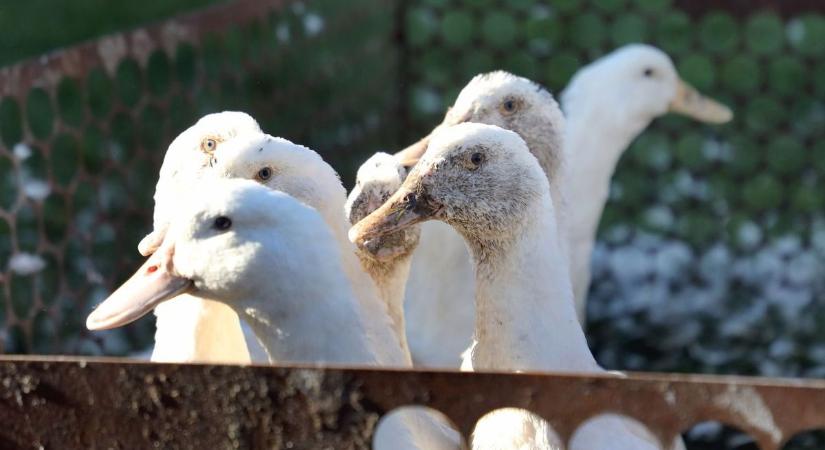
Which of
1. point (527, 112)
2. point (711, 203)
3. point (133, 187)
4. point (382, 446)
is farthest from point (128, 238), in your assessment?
point (382, 446)

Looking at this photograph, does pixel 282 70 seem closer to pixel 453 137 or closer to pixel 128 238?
pixel 128 238

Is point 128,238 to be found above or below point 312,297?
below

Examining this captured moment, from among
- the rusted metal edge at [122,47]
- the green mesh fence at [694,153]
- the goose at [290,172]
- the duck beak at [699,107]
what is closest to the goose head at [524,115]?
the goose at [290,172]

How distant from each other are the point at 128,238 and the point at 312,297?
2640 mm

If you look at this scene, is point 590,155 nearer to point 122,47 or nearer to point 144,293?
point 122,47

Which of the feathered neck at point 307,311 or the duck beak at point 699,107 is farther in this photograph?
the duck beak at point 699,107

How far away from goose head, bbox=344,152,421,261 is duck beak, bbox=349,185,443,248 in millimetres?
201

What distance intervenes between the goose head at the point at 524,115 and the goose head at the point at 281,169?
24.6 inches

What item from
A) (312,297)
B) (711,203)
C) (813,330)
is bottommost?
(813,330)

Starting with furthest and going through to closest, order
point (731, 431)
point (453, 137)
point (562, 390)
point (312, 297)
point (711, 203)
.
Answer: point (711, 203), point (731, 431), point (453, 137), point (312, 297), point (562, 390)

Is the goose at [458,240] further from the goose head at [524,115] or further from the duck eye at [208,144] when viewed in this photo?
the duck eye at [208,144]

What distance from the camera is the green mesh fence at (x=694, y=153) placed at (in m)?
5.04

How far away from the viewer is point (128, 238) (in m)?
4.61

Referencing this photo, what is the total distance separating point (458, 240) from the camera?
3.73m
